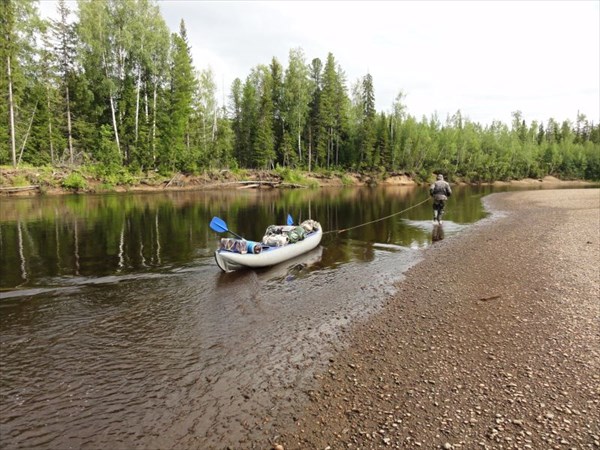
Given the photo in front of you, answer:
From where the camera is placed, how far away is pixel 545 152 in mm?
113312

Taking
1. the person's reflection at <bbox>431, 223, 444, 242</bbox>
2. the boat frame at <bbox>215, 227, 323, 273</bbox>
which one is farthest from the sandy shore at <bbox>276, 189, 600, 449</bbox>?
the person's reflection at <bbox>431, 223, 444, 242</bbox>

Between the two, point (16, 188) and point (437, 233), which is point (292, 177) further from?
point (437, 233)

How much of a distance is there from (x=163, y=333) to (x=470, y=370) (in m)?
6.62

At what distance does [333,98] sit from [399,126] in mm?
17798

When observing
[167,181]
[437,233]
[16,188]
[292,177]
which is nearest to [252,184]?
[292,177]

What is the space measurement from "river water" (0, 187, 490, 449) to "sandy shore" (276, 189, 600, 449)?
710 millimetres

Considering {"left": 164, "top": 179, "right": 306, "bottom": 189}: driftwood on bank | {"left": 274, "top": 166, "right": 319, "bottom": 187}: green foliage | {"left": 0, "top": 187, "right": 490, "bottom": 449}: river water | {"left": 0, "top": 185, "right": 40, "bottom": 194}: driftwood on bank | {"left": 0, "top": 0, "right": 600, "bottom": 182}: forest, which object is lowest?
{"left": 0, "top": 187, "right": 490, "bottom": 449}: river water

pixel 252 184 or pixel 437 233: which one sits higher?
pixel 252 184

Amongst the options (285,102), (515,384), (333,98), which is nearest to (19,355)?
(515,384)

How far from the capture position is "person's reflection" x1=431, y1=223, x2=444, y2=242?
19984 mm

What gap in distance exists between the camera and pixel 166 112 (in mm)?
55031

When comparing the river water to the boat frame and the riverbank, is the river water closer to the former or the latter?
the boat frame

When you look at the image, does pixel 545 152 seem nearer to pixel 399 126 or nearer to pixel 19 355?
pixel 399 126

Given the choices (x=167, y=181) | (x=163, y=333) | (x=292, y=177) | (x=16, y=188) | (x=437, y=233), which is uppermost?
(x=292, y=177)
